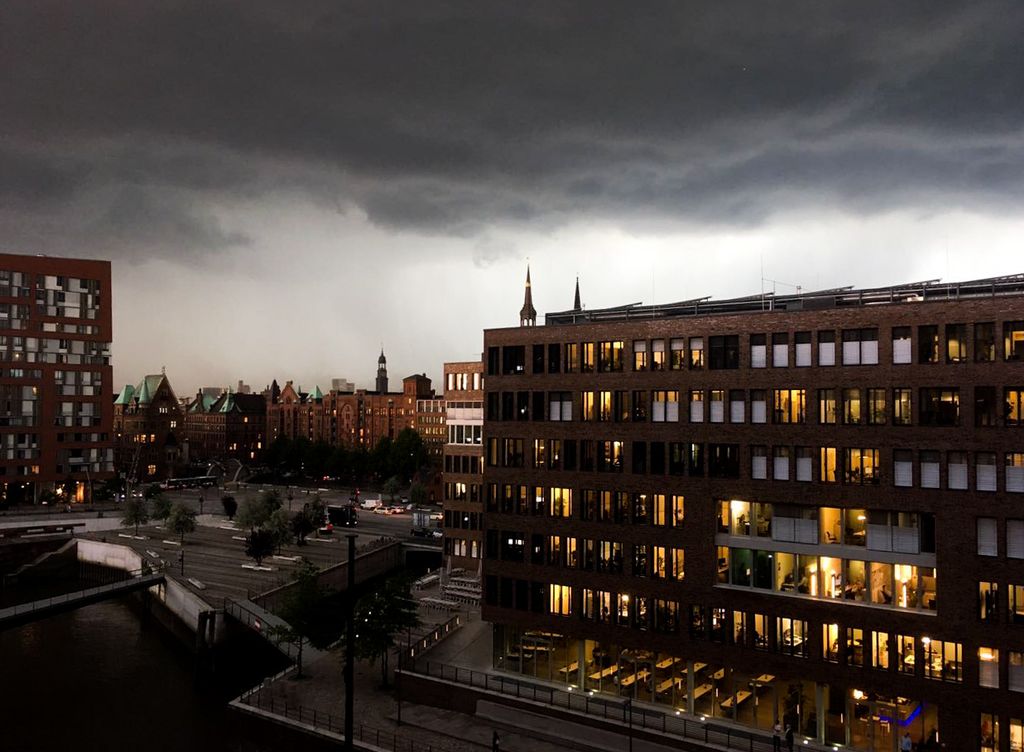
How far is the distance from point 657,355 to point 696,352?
2686 mm

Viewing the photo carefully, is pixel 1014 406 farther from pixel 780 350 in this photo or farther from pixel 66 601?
pixel 66 601

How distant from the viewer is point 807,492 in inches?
1797

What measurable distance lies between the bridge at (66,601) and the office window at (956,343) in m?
74.2

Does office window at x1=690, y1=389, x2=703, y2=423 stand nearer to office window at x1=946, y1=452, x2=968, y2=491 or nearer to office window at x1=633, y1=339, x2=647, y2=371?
office window at x1=633, y1=339, x2=647, y2=371

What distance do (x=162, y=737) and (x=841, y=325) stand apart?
2107 inches

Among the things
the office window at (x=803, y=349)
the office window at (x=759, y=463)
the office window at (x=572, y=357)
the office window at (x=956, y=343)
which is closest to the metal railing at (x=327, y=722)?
the office window at (x=759, y=463)

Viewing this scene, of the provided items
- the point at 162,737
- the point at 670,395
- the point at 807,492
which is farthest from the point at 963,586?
the point at 162,737

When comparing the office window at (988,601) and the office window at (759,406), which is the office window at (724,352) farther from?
the office window at (988,601)

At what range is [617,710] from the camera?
48.3 meters

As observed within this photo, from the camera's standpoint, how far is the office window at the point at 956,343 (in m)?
41.5

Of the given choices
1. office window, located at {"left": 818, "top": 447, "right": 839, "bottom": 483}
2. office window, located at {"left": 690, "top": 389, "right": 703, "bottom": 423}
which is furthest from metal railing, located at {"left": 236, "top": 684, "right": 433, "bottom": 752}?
office window, located at {"left": 818, "top": 447, "right": 839, "bottom": 483}

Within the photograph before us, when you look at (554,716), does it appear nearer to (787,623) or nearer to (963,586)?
(787,623)

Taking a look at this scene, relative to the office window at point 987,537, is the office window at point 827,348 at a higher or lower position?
higher

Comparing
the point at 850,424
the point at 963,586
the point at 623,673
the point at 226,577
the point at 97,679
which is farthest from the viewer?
the point at 226,577
